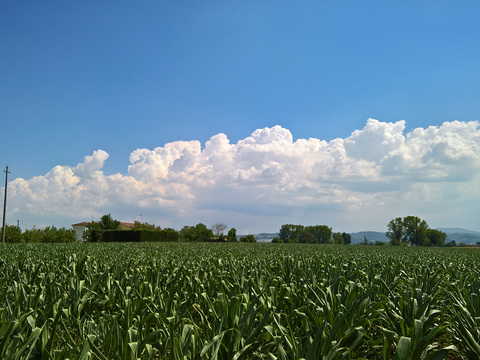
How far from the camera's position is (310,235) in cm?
16725

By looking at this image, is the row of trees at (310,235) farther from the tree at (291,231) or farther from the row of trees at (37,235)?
the row of trees at (37,235)

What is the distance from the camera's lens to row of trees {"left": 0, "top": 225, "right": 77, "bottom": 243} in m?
47.2

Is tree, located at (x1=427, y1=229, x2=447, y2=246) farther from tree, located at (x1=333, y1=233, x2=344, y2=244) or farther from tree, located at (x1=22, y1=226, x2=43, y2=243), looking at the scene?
tree, located at (x1=22, y1=226, x2=43, y2=243)

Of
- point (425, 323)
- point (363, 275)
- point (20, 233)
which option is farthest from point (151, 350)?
point (20, 233)

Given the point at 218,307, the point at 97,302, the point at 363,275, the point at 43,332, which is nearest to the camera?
the point at 43,332

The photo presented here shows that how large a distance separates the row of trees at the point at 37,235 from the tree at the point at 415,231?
127953mm

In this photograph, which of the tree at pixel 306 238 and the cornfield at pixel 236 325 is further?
the tree at pixel 306 238

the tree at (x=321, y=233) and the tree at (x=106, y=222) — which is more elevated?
the tree at (x=106, y=222)

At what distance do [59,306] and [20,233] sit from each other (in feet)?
181

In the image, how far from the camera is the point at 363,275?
5.62 meters

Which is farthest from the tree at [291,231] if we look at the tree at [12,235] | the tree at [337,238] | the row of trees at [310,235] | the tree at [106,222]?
the tree at [12,235]

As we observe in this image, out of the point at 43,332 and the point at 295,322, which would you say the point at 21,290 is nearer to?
the point at 43,332

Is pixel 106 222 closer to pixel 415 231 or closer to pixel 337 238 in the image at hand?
pixel 415 231

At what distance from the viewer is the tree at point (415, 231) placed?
12838 cm
